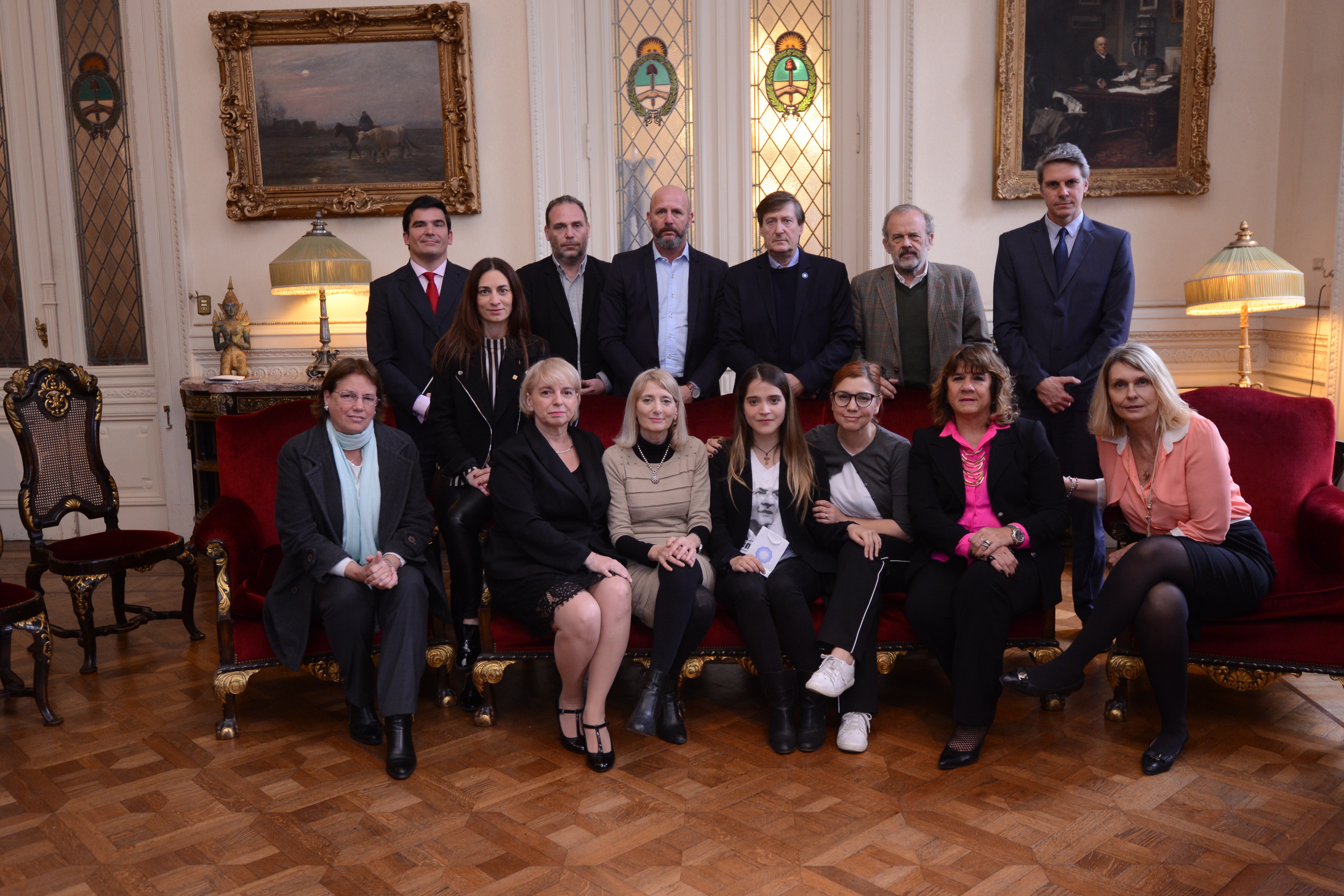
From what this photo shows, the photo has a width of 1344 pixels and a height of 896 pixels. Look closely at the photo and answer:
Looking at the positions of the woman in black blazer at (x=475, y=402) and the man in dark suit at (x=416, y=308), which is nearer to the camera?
the woman in black blazer at (x=475, y=402)

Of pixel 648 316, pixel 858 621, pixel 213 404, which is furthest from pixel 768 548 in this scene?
pixel 213 404

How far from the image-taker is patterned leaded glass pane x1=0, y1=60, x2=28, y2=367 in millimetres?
5633

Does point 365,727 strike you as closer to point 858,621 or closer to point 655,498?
point 655,498

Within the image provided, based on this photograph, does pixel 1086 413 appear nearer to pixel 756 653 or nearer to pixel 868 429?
pixel 868 429

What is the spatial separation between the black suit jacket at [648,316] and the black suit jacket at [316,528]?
3.21 ft

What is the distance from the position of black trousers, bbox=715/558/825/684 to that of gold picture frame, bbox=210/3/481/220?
3135 mm

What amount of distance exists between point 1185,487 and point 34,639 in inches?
143

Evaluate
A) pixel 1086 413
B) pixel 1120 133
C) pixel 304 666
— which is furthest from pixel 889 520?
pixel 1120 133

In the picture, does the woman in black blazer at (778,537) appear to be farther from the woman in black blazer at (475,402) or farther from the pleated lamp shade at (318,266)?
the pleated lamp shade at (318,266)

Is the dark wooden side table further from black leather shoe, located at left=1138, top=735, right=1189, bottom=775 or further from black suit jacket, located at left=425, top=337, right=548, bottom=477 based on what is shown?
black leather shoe, located at left=1138, top=735, right=1189, bottom=775

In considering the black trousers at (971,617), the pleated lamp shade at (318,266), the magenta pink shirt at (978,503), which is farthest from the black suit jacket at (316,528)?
the pleated lamp shade at (318,266)

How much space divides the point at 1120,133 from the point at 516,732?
4129mm

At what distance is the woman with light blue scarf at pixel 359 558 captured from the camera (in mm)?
2934

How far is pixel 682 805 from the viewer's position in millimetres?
2578
